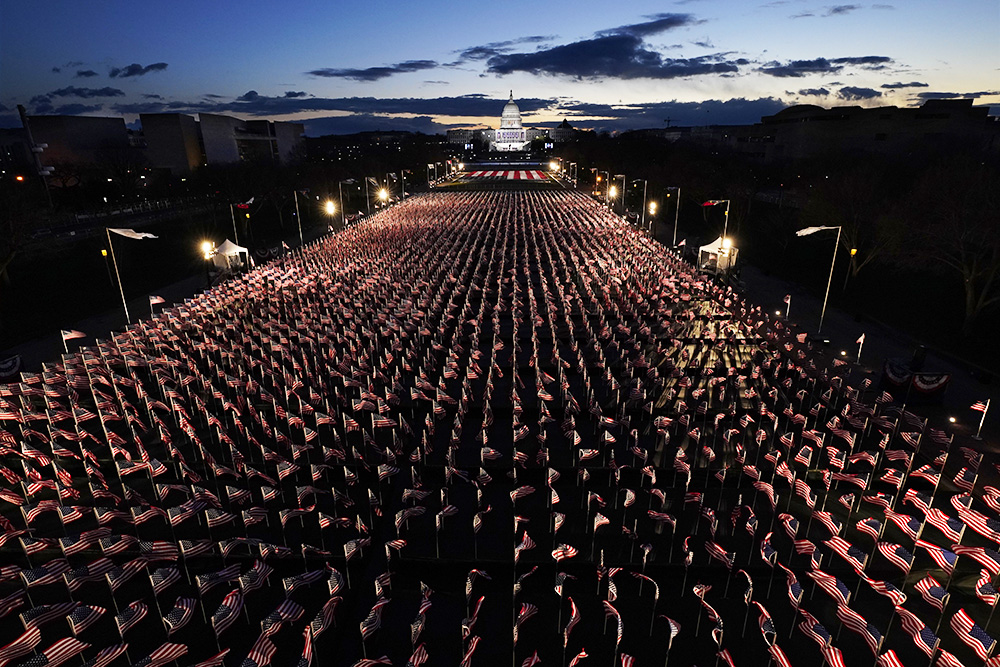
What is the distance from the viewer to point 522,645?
1102 centimetres

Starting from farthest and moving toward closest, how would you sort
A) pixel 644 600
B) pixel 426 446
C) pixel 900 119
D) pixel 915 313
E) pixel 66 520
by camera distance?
1. pixel 900 119
2. pixel 915 313
3. pixel 426 446
4. pixel 66 520
5. pixel 644 600

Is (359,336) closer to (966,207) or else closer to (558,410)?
(558,410)

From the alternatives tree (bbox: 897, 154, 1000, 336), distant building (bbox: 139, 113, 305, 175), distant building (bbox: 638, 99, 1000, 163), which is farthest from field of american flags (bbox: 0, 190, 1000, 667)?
distant building (bbox: 139, 113, 305, 175)

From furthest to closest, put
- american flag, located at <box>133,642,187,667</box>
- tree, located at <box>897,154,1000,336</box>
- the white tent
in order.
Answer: the white tent → tree, located at <box>897,154,1000,336</box> → american flag, located at <box>133,642,187,667</box>

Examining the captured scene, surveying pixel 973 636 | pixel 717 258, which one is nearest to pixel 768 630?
pixel 973 636

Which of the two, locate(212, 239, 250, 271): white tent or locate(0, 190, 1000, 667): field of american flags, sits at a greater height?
locate(212, 239, 250, 271): white tent

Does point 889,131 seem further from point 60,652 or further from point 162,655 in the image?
point 60,652

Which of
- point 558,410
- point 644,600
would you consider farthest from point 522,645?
point 558,410

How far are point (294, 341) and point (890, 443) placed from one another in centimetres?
2370

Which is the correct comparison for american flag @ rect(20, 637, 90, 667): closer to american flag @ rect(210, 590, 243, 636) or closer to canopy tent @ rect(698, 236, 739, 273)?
american flag @ rect(210, 590, 243, 636)

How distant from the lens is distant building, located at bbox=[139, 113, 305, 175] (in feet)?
345

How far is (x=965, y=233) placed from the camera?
2638 cm

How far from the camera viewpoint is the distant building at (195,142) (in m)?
105

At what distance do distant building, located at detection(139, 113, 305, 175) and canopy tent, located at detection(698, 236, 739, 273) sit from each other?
100336 millimetres
